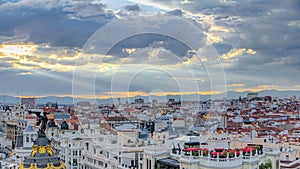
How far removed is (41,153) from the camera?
518 cm

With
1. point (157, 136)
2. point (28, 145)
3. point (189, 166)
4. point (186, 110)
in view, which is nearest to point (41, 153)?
point (189, 166)

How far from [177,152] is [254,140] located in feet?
21.3

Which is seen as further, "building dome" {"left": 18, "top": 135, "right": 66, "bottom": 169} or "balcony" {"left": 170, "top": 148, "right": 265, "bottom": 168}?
"balcony" {"left": 170, "top": 148, "right": 265, "bottom": 168}

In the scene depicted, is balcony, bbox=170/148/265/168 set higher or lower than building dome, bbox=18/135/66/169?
lower

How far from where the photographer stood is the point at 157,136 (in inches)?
643

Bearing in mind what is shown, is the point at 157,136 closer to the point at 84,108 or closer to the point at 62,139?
the point at 62,139

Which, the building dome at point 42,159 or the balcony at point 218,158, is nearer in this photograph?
the building dome at point 42,159

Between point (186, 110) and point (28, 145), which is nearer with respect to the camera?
point (28, 145)

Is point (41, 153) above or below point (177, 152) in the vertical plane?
above

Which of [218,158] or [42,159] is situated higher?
[42,159]

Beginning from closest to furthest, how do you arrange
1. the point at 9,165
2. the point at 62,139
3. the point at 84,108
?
the point at 9,165 < the point at 62,139 < the point at 84,108

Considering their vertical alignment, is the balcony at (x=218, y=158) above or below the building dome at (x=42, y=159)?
below

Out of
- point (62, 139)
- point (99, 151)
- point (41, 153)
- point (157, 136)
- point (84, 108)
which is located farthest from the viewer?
point (84, 108)

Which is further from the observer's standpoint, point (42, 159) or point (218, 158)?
point (218, 158)
